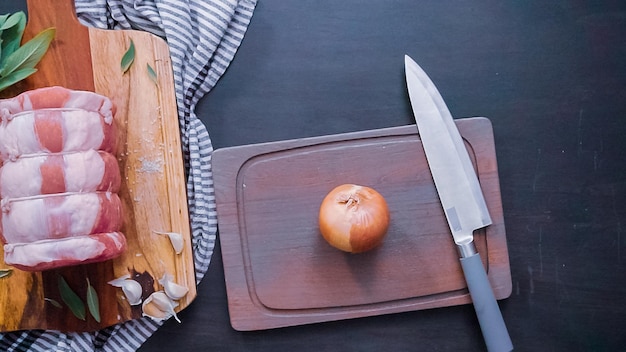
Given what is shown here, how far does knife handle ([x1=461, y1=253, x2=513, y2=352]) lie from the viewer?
1019 millimetres

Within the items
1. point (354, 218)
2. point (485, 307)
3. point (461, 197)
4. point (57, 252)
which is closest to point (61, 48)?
point (57, 252)

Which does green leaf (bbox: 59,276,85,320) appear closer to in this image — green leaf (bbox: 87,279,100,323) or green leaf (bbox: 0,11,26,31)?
green leaf (bbox: 87,279,100,323)

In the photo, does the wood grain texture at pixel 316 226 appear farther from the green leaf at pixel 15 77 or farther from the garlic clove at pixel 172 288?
the green leaf at pixel 15 77

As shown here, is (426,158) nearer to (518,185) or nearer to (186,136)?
(518,185)

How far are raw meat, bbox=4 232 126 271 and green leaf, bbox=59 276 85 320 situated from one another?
9 cm

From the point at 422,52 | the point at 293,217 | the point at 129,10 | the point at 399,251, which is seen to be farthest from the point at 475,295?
the point at 129,10

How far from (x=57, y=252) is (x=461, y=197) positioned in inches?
27.6

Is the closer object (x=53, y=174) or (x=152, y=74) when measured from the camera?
(x=53, y=174)

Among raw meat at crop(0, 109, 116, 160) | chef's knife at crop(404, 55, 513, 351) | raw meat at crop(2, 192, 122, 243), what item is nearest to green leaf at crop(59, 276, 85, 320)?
raw meat at crop(2, 192, 122, 243)

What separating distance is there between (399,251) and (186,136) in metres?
0.46

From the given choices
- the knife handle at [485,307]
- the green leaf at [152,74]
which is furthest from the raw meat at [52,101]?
the knife handle at [485,307]

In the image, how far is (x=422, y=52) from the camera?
1.11 meters

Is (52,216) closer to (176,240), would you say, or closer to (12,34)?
(176,240)

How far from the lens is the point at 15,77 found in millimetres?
964
